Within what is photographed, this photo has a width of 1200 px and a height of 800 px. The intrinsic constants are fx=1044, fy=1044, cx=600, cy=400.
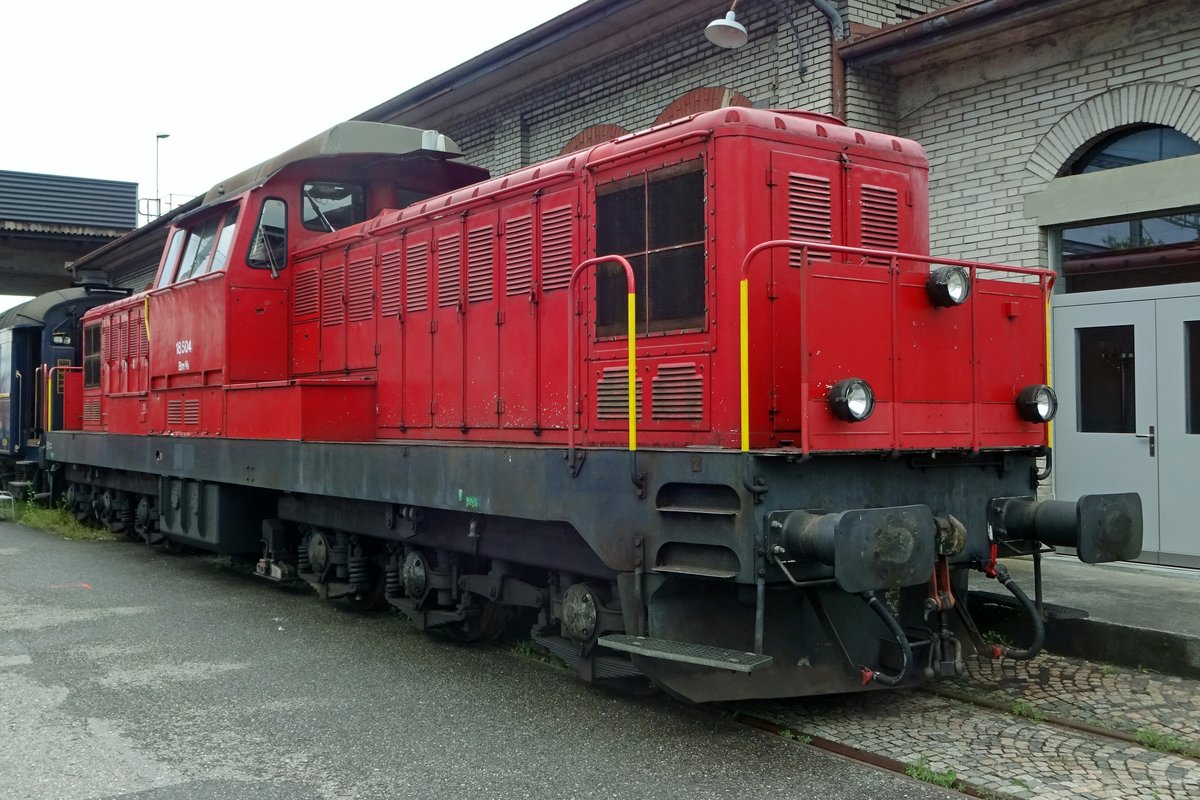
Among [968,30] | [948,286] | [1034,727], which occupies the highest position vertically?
[968,30]

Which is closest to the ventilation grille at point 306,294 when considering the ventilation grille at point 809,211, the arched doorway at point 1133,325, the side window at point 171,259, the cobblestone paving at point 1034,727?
the side window at point 171,259

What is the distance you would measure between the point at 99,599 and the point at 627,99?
7.61 meters

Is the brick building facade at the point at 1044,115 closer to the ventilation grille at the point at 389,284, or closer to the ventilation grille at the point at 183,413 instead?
the ventilation grille at the point at 389,284

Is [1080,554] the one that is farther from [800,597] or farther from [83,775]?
[83,775]

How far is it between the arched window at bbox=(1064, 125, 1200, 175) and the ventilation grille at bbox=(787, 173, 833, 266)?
4.50 m

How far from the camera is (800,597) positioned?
15.0 ft

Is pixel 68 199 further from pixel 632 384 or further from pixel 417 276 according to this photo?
pixel 632 384

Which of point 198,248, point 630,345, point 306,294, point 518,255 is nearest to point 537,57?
point 198,248

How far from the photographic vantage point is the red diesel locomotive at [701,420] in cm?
440

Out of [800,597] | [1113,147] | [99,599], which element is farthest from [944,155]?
[99,599]

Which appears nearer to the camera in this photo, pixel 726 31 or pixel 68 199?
pixel 726 31

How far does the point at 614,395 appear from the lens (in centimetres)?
520

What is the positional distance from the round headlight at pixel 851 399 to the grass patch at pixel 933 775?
140 centimetres

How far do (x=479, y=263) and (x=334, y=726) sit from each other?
2840mm
